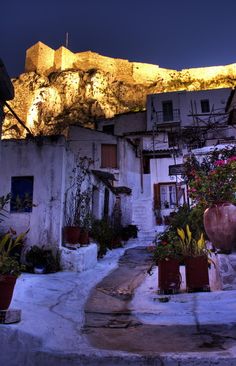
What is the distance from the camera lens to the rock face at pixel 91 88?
37062 millimetres

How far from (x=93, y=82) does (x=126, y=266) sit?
34266 mm

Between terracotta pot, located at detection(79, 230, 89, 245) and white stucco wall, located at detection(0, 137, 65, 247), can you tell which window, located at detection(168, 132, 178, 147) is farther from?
white stucco wall, located at detection(0, 137, 65, 247)

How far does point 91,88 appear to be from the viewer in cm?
4016

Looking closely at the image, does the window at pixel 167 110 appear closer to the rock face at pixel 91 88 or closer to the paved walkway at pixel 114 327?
the rock face at pixel 91 88

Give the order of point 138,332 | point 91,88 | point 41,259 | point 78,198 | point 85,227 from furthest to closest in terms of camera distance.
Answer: point 91,88
point 78,198
point 85,227
point 41,259
point 138,332

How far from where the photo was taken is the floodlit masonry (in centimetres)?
4456

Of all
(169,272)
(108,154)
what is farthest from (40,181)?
(108,154)

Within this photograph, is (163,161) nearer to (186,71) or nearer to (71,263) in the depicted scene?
(71,263)

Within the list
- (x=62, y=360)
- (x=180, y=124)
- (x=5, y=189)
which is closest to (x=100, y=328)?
(x=62, y=360)

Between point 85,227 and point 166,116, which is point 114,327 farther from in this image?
point 166,116

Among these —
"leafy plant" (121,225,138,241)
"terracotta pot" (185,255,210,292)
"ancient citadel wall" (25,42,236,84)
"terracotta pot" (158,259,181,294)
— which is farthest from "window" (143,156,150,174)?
"ancient citadel wall" (25,42,236,84)

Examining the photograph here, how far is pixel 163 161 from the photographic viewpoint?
22016mm

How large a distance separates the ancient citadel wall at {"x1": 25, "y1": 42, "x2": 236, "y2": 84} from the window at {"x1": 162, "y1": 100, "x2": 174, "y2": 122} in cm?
1617

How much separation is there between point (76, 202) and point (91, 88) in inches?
1282
